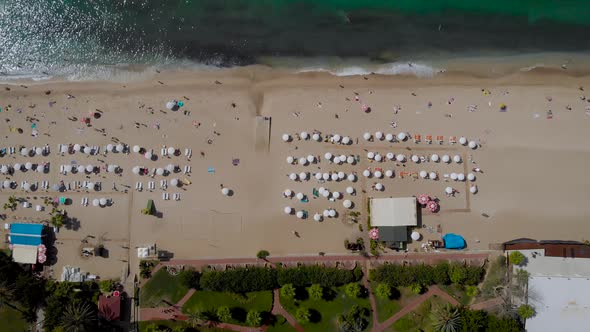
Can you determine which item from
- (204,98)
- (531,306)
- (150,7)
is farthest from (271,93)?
(531,306)

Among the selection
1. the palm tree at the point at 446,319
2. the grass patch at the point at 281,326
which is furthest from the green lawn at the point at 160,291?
the palm tree at the point at 446,319

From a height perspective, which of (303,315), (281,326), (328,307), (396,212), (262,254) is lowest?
(281,326)

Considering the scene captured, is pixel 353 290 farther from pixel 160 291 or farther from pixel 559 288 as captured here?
pixel 559 288

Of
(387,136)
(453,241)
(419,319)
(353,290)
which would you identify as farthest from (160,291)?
(453,241)

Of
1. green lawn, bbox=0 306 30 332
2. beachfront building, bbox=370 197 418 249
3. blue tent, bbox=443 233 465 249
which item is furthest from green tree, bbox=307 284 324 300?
green lawn, bbox=0 306 30 332

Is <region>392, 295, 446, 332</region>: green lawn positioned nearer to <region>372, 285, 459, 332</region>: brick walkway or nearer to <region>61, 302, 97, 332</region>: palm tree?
<region>372, 285, 459, 332</region>: brick walkway

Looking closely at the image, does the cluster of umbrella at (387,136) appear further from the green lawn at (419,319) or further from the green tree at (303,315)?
the green tree at (303,315)
